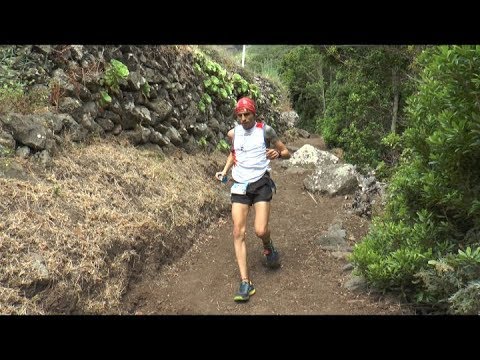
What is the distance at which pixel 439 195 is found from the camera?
382 centimetres

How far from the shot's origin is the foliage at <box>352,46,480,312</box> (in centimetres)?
319

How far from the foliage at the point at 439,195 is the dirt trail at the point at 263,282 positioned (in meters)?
0.50

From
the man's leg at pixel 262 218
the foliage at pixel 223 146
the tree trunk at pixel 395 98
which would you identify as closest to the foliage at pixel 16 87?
the man's leg at pixel 262 218

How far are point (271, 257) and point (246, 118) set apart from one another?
1.83 metres

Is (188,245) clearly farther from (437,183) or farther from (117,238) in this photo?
(437,183)

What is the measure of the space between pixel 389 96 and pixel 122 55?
6.60 metres

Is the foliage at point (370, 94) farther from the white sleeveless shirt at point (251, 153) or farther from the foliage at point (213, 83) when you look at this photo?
the white sleeveless shirt at point (251, 153)

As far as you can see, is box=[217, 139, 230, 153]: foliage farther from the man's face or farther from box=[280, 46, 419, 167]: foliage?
the man's face

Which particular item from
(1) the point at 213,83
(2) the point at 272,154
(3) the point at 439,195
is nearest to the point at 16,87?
(2) the point at 272,154

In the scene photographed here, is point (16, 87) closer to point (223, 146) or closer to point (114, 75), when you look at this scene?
point (114, 75)

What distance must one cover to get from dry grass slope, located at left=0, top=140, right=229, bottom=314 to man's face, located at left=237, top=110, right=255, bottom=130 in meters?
1.86

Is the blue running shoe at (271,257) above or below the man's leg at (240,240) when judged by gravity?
below

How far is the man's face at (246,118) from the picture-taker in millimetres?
4925

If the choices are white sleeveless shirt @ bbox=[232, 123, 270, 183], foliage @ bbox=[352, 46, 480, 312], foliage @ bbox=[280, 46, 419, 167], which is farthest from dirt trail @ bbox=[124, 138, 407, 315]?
foliage @ bbox=[280, 46, 419, 167]
